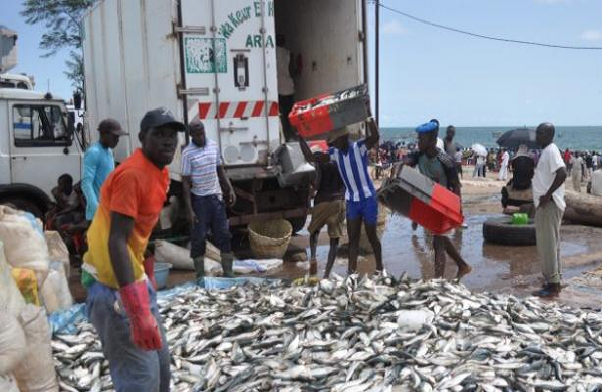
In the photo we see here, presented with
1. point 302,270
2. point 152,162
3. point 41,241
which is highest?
point 152,162

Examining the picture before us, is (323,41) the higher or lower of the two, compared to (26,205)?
higher

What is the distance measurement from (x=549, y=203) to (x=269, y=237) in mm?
4088

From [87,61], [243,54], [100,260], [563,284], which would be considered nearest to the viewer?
[100,260]

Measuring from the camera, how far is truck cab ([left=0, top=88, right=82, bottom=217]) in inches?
342

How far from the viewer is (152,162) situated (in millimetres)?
2938

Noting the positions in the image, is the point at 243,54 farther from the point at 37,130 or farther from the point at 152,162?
the point at 152,162

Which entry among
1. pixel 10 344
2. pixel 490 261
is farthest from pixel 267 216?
pixel 10 344

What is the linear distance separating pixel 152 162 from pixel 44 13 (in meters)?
19.4

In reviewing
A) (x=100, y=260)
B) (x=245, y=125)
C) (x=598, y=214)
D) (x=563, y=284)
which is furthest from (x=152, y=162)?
(x=598, y=214)

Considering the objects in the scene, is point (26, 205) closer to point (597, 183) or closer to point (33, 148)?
point (33, 148)

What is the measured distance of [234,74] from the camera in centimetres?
805

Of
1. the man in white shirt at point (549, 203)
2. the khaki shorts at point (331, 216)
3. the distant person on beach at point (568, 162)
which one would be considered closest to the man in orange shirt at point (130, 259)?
the khaki shorts at point (331, 216)

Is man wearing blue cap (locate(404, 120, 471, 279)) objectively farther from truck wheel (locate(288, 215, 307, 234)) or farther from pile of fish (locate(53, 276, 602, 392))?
truck wheel (locate(288, 215, 307, 234))

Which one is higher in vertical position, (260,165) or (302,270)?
(260,165)
